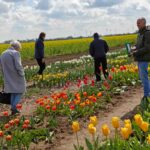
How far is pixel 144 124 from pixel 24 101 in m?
8.46

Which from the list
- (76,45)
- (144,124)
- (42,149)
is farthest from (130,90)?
(76,45)

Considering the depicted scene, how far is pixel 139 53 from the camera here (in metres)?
9.45

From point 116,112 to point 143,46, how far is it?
1.53 metres

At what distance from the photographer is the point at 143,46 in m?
9.41

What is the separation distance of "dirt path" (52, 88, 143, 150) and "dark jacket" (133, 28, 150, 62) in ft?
3.80

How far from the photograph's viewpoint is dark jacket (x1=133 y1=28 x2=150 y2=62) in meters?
9.25

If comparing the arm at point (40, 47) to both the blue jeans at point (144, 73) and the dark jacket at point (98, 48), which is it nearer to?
the dark jacket at point (98, 48)

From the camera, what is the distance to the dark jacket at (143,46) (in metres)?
9.25

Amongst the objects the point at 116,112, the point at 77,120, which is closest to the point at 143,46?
the point at 116,112

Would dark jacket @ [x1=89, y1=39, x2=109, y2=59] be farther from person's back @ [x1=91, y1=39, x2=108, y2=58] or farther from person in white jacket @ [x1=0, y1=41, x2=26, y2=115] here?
person in white jacket @ [x1=0, y1=41, x2=26, y2=115]

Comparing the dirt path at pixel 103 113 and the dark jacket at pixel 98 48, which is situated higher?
the dark jacket at pixel 98 48

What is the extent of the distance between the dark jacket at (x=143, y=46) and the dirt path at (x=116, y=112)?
1.16 meters

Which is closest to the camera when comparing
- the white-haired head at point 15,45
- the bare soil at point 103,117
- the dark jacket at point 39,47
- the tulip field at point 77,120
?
the tulip field at point 77,120

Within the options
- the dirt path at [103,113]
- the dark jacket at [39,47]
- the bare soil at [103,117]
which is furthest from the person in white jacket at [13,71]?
the dark jacket at [39,47]
